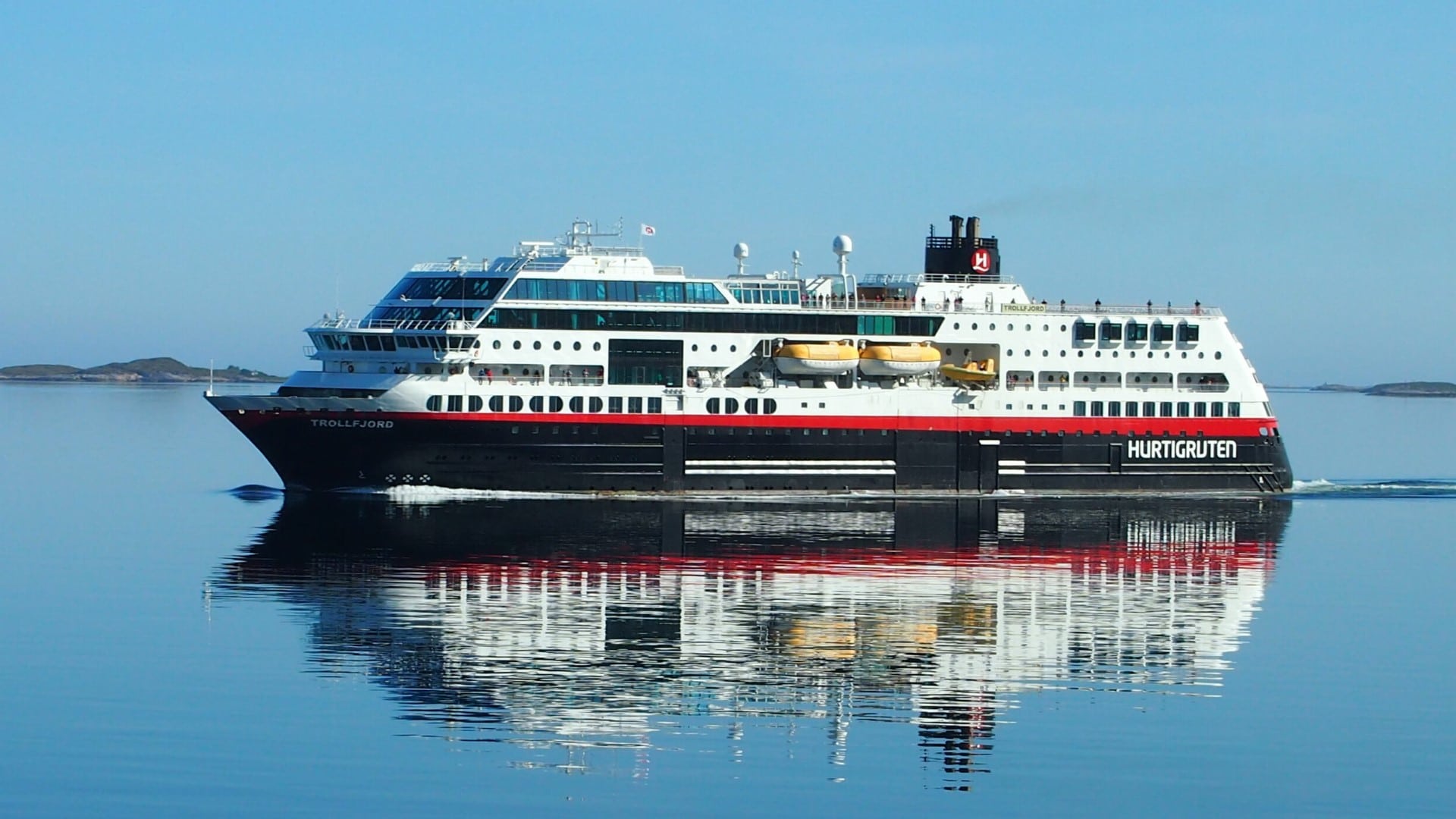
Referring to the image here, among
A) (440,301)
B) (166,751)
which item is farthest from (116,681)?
(440,301)

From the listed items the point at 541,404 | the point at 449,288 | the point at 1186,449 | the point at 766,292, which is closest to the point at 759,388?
the point at 766,292

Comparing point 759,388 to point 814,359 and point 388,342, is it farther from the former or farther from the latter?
point 388,342

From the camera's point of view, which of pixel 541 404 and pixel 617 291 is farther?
pixel 617 291

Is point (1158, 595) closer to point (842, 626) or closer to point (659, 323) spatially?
point (842, 626)

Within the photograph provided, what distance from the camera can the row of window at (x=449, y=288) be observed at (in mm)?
61188

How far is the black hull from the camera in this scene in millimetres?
58656

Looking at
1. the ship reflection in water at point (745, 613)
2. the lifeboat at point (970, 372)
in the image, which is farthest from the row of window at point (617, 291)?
the lifeboat at point (970, 372)

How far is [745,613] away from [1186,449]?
105 feet

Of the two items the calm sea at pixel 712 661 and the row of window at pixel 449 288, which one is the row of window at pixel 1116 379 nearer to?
the calm sea at pixel 712 661

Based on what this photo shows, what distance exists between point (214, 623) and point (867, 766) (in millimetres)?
16185

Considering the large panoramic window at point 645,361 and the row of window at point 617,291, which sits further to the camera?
the large panoramic window at point 645,361

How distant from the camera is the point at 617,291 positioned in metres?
61.7

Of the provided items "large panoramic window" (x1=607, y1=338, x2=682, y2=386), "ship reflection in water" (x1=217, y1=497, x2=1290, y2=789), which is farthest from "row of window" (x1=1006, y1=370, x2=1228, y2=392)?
"large panoramic window" (x1=607, y1=338, x2=682, y2=386)

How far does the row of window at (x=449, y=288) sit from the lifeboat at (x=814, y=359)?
10.1m
